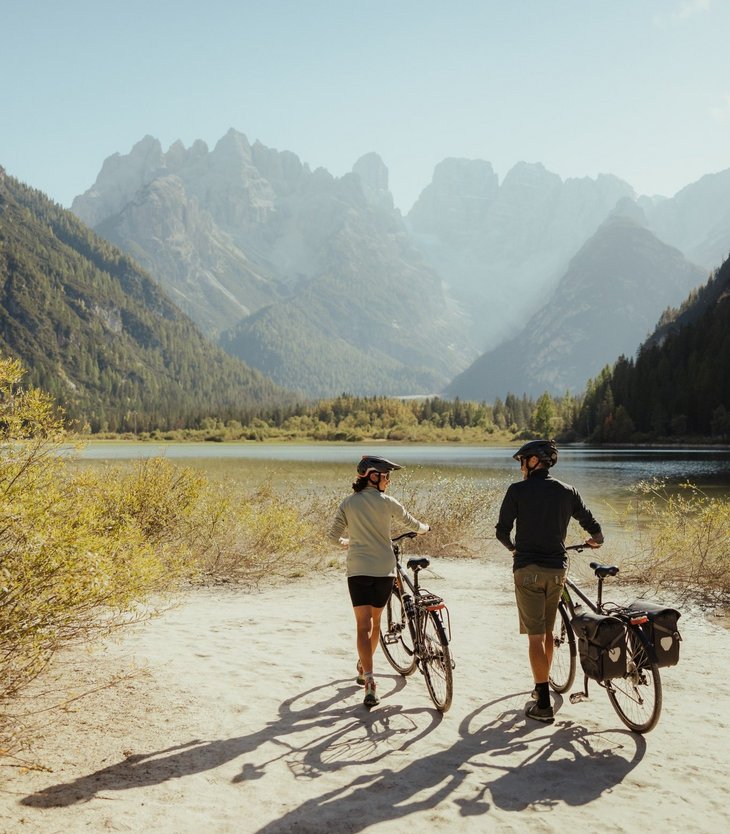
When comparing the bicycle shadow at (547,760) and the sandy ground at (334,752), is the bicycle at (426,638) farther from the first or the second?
the bicycle shadow at (547,760)

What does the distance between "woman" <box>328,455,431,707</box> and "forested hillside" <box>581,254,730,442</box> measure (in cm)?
11592

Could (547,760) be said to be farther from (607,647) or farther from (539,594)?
(539,594)

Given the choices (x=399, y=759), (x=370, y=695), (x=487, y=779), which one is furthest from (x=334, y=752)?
(x=487, y=779)

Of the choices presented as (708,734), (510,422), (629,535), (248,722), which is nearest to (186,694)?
(248,722)

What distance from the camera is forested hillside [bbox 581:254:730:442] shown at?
117500mm

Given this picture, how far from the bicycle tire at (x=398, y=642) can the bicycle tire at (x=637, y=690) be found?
94.2 inches

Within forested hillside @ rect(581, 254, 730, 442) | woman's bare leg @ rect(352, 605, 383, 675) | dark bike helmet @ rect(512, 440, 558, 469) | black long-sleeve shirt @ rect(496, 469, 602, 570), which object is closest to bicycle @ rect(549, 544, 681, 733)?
black long-sleeve shirt @ rect(496, 469, 602, 570)

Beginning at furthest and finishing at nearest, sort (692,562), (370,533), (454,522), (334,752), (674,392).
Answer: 1. (674,392)
2. (454,522)
3. (692,562)
4. (370,533)
5. (334,752)

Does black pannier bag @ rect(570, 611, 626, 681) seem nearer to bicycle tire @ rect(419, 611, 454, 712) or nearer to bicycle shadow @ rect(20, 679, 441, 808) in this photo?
bicycle tire @ rect(419, 611, 454, 712)

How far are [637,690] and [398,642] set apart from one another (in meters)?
3.23

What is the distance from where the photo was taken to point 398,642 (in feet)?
30.5

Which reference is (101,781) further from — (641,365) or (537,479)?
(641,365)

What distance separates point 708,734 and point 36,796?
617 centimetres

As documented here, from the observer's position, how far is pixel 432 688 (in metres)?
7.79
